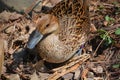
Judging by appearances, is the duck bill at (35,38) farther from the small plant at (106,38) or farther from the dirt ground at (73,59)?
the small plant at (106,38)

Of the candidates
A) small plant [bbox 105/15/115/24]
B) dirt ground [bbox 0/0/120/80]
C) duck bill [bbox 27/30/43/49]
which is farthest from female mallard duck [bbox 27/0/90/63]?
small plant [bbox 105/15/115/24]

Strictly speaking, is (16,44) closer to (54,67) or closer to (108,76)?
(54,67)

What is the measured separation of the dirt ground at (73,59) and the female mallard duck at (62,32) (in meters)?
0.18

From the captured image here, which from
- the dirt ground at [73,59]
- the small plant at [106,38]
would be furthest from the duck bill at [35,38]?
the small plant at [106,38]

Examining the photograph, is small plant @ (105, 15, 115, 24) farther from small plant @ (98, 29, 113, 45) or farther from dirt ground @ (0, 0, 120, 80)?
small plant @ (98, 29, 113, 45)

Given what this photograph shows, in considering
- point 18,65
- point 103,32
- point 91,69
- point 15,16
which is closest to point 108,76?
point 91,69

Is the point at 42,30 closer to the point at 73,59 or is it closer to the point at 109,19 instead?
the point at 73,59

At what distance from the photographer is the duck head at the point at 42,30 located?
4.97m

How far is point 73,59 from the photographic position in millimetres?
5613

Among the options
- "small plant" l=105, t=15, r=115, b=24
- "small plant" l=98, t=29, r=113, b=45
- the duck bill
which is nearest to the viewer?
the duck bill

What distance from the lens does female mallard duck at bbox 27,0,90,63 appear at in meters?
5.06

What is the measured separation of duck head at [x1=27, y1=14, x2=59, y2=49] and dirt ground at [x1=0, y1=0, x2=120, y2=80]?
134mm

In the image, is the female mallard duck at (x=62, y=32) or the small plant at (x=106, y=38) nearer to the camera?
the female mallard duck at (x=62, y=32)

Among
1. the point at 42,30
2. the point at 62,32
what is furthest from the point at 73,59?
the point at 42,30
